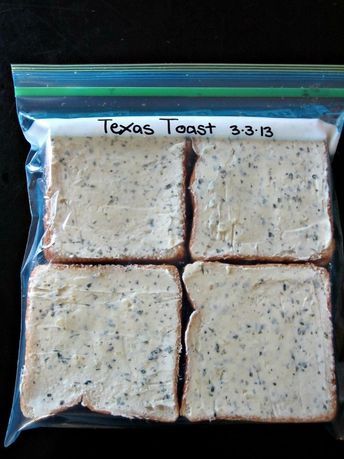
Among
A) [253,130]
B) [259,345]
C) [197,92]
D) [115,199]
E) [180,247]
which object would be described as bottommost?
[259,345]

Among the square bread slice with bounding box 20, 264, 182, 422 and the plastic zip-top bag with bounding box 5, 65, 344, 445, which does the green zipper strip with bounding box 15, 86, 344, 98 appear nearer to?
the plastic zip-top bag with bounding box 5, 65, 344, 445

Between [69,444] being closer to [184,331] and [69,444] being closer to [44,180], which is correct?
[184,331]

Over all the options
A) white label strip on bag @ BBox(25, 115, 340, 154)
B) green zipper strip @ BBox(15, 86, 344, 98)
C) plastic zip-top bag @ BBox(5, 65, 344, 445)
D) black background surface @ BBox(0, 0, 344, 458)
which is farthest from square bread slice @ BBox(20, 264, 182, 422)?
green zipper strip @ BBox(15, 86, 344, 98)
